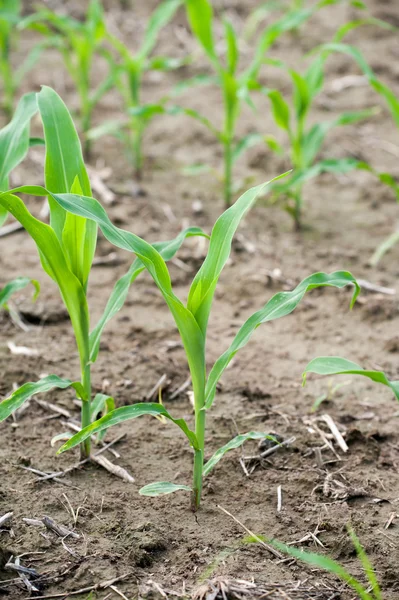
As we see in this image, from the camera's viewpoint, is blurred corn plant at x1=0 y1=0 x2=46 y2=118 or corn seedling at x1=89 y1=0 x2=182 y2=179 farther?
blurred corn plant at x1=0 y1=0 x2=46 y2=118

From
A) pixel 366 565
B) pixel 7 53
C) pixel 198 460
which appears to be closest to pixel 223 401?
pixel 198 460

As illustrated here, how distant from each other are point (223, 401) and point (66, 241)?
92 cm

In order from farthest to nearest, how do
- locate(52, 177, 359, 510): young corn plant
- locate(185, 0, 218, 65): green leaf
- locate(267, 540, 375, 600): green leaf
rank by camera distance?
1. locate(185, 0, 218, 65): green leaf
2. locate(52, 177, 359, 510): young corn plant
3. locate(267, 540, 375, 600): green leaf

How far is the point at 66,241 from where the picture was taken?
7.08ft

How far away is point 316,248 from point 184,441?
1.60 meters

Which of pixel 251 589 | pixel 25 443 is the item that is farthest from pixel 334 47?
pixel 251 589

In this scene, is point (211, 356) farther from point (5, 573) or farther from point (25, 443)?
point (5, 573)

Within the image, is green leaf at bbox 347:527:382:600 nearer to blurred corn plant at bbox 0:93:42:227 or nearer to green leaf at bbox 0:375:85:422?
green leaf at bbox 0:375:85:422

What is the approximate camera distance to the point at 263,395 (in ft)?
9.19

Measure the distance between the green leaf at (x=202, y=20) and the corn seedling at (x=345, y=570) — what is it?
2.49 metres

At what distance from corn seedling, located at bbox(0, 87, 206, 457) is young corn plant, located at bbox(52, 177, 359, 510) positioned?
0.17 meters

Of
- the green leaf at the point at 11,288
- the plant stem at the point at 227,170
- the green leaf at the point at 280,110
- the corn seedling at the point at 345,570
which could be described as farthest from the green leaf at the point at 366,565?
the plant stem at the point at 227,170

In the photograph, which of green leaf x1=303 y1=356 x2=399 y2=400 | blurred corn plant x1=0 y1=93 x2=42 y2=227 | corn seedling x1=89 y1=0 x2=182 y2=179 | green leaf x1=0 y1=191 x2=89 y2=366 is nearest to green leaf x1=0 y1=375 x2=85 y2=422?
green leaf x1=0 y1=191 x2=89 y2=366

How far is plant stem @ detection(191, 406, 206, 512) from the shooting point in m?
2.14
